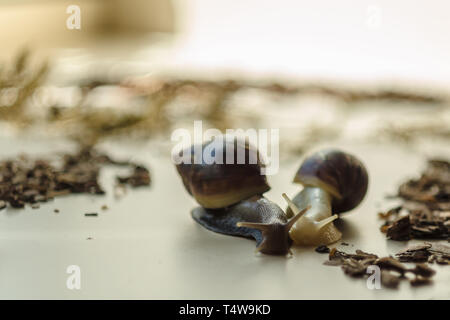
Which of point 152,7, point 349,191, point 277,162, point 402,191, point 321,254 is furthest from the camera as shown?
point 152,7

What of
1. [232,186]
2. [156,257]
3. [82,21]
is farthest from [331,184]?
[82,21]

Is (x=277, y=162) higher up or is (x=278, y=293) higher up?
(x=277, y=162)

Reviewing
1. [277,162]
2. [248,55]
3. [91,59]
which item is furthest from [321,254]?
[248,55]

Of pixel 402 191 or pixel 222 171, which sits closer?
pixel 222 171

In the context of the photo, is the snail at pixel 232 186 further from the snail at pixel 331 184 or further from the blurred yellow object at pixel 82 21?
the blurred yellow object at pixel 82 21
